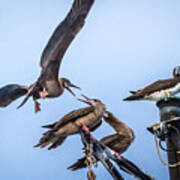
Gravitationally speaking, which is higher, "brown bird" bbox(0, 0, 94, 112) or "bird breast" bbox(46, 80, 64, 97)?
"brown bird" bbox(0, 0, 94, 112)

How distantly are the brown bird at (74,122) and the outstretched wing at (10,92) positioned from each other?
248 centimetres

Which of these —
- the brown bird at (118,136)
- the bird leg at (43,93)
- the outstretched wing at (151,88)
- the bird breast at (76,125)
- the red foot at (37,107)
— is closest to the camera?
the bird breast at (76,125)

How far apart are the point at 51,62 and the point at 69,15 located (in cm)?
89

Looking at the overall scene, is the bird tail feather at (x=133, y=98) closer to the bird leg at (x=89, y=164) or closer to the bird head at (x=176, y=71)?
the bird leg at (x=89, y=164)

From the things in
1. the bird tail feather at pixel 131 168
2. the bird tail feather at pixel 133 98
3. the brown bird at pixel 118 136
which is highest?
the bird tail feather at pixel 133 98

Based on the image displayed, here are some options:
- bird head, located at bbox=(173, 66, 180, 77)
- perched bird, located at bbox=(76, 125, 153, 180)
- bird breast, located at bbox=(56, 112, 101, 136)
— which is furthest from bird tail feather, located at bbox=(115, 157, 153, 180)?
bird head, located at bbox=(173, 66, 180, 77)

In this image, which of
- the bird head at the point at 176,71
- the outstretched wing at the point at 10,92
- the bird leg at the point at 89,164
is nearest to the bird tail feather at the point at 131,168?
the bird leg at the point at 89,164

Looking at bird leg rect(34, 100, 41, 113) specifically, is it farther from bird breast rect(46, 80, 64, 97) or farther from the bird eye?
the bird eye

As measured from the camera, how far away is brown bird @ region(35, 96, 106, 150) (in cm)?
707

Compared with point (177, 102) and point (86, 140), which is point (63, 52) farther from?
point (177, 102)

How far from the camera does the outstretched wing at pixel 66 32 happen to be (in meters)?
8.27

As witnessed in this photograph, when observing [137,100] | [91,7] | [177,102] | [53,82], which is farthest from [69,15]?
[177,102]

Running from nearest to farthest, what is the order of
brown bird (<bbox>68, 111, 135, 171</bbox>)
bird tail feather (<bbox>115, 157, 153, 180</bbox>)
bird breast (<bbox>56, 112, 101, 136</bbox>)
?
bird tail feather (<bbox>115, 157, 153, 180</bbox>), bird breast (<bbox>56, 112, 101, 136</bbox>), brown bird (<bbox>68, 111, 135, 171</bbox>)

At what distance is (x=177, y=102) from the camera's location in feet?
21.0
